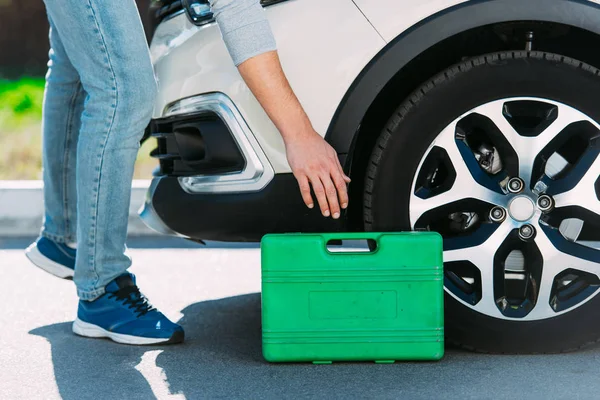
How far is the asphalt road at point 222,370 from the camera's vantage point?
2387mm

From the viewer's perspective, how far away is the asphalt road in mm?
2387

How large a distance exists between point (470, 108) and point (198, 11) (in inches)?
32.8

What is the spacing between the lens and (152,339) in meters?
2.88

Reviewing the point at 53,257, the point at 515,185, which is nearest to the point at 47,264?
the point at 53,257

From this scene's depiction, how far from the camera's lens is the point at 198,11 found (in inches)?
109

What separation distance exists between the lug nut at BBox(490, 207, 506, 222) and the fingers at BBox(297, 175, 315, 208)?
513 mm

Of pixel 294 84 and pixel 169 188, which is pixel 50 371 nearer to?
pixel 169 188

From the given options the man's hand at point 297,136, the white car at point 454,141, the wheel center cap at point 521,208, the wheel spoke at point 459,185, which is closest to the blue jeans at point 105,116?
the white car at point 454,141

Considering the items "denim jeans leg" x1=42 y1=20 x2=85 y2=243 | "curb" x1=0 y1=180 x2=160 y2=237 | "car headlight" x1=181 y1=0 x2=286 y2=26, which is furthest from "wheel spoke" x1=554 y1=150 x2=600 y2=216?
"curb" x1=0 y1=180 x2=160 y2=237

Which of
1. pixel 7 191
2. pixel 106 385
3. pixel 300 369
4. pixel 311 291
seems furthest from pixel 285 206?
pixel 7 191

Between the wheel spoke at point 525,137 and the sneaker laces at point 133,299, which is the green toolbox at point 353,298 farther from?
the sneaker laces at point 133,299

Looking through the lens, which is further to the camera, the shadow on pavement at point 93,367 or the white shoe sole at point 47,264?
the white shoe sole at point 47,264

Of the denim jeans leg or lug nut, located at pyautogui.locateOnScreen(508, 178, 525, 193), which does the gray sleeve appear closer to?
lug nut, located at pyautogui.locateOnScreen(508, 178, 525, 193)

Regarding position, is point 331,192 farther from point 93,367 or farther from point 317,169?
point 93,367
